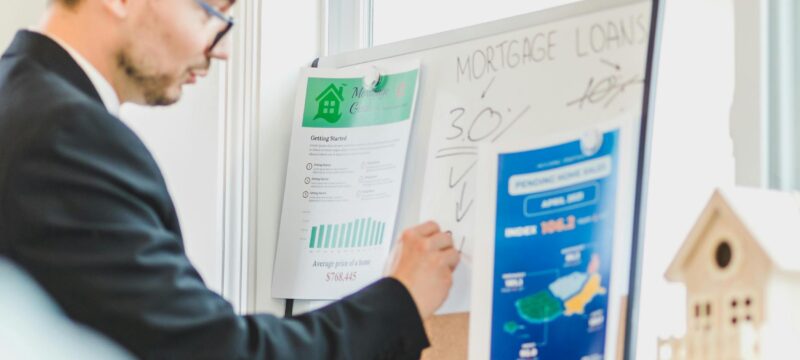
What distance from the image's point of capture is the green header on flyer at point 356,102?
1.64 meters

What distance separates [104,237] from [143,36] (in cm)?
32

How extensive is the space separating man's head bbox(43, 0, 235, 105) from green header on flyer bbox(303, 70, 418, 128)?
30 cm

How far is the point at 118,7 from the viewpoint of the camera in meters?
1.39

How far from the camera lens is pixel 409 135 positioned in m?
1.61

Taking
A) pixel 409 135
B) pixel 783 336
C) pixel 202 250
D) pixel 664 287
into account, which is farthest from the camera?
pixel 202 250

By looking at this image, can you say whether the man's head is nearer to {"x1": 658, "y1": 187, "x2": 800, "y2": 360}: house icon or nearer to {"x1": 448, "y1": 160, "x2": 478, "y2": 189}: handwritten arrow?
{"x1": 448, "y1": 160, "x2": 478, "y2": 189}: handwritten arrow

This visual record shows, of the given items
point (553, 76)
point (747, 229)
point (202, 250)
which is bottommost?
point (202, 250)

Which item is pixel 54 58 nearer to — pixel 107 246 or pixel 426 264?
pixel 107 246

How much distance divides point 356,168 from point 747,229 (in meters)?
0.71

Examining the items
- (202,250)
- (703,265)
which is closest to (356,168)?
(202,250)

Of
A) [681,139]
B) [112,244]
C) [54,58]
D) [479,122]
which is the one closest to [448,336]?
[479,122]

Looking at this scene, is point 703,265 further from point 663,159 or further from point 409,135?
point 409,135

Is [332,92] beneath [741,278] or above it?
above

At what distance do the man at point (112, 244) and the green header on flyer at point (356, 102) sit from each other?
34 cm
